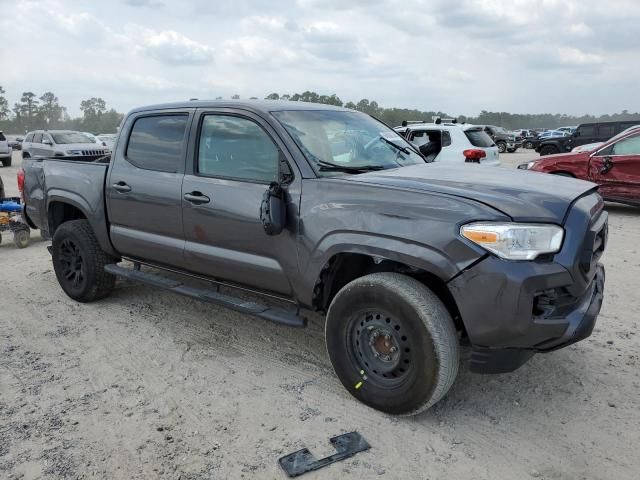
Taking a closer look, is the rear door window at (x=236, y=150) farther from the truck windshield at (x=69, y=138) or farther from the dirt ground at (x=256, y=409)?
the truck windshield at (x=69, y=138)

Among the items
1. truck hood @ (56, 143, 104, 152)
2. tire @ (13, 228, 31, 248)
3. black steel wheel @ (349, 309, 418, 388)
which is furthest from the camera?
truck hood @ (56, 143, 104, 152)

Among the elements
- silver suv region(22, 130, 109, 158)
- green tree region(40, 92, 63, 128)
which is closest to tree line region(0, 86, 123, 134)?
green tree region(40, 92, 63, 128)

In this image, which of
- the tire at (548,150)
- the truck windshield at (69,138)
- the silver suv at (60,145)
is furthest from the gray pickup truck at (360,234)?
the tire at (548,150)

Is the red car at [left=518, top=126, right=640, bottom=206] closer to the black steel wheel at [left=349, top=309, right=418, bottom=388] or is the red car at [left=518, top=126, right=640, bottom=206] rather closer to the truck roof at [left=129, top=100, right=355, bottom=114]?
the truck roof at [left=129, top=100, right=355, bottom=114]

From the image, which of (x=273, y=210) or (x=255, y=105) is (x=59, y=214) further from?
(x=273, y=210)

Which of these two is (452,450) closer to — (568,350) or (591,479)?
(591,479)

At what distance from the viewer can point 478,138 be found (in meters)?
11.6

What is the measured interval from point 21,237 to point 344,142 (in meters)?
5.76

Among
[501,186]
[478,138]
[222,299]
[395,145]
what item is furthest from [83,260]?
[478,138]

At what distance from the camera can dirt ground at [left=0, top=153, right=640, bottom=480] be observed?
2686 millimetres

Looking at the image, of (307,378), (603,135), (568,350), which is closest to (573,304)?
(568,350)

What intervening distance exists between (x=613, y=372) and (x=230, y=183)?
2.86m

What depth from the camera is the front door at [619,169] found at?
30.6ft

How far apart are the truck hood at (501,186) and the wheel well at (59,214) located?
10.7 feet
